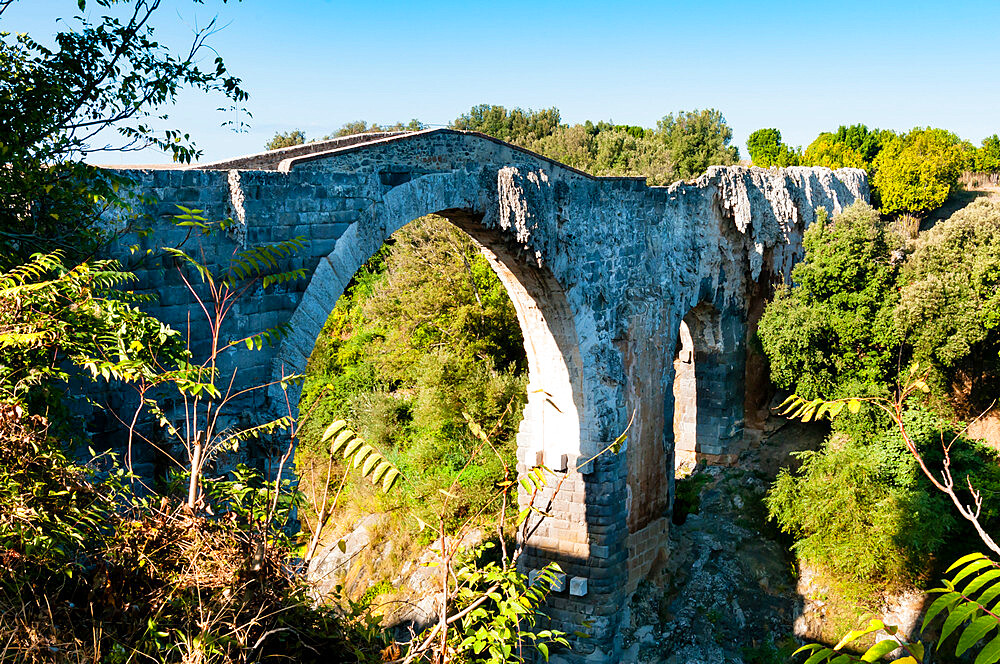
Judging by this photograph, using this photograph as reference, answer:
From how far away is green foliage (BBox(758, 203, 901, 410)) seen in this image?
12.3 meters

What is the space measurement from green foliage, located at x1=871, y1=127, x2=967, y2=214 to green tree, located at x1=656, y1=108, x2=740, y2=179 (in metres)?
4.57

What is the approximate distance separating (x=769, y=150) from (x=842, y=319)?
20.3 metres

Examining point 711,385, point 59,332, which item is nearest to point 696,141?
point 711,385

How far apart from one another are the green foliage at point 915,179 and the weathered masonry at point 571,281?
11.2 meters

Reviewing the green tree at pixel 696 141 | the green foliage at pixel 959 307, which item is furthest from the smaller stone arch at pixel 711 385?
the green tree at pixel 696 141

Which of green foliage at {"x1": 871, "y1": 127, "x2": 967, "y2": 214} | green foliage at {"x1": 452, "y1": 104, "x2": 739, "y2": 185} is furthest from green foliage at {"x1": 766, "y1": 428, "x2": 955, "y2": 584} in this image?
green foliage at {"x1": 871, "y1": 127, "x2": 967, "y2": 214}

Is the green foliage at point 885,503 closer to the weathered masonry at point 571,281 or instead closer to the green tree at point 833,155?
the weathered masonry at point 571,281

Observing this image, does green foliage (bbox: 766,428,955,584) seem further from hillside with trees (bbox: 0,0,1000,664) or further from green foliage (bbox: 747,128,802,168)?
green foliage (bbox: 747,128,802,168)

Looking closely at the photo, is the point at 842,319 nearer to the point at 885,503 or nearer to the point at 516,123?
the point at 885,503

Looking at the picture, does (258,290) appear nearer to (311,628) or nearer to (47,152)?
(47,152)

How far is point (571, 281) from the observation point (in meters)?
9.45

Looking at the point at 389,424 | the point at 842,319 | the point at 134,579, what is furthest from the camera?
the point at 389,424

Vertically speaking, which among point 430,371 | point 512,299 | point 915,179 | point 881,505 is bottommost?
point 881,505

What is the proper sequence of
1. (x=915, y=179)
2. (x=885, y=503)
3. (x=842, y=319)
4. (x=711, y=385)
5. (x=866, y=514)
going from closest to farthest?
(x=885, y=503) < (x=866, y=514) < (x=842, y=319) < (x=711, y=385) < (x=915, y=179)
